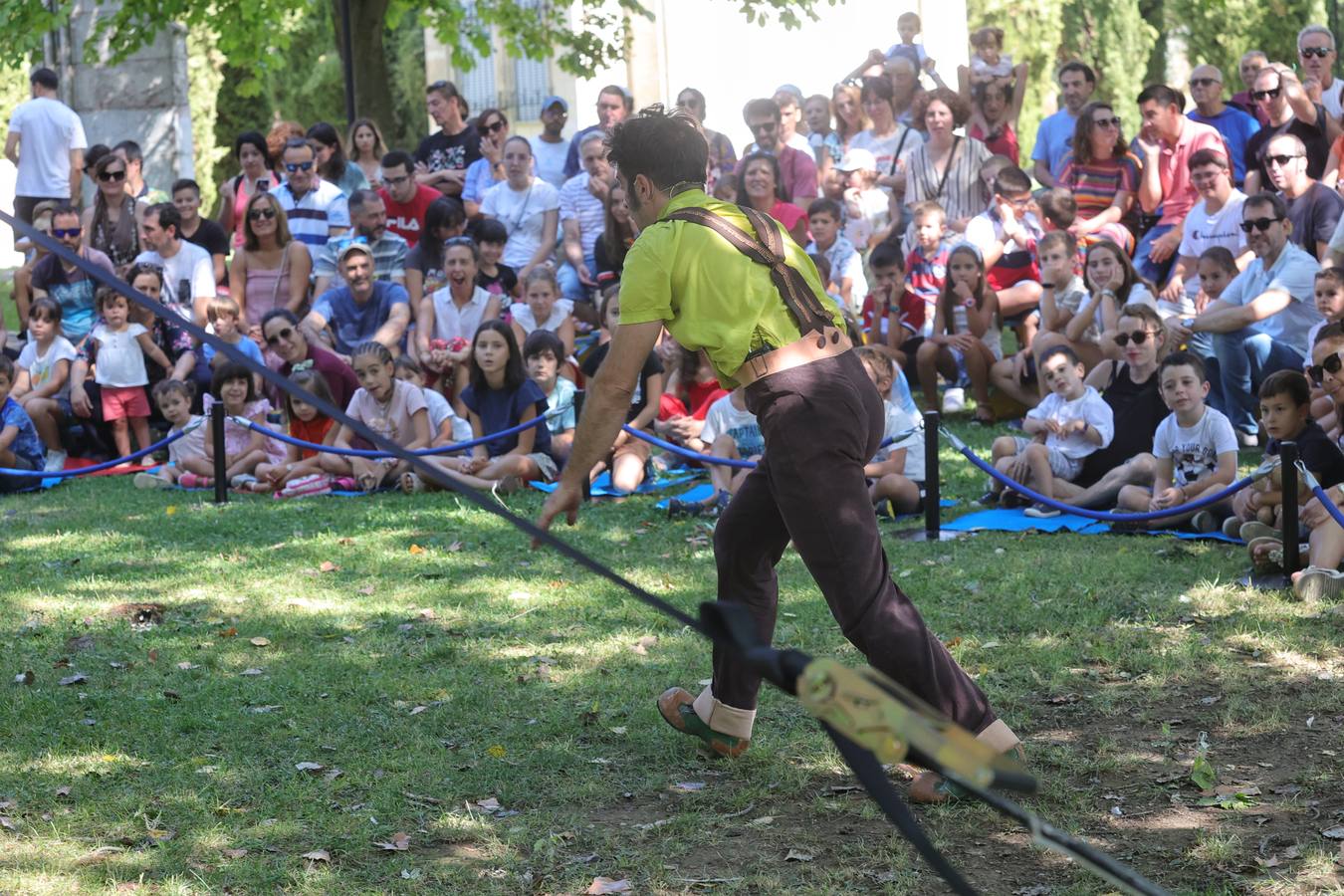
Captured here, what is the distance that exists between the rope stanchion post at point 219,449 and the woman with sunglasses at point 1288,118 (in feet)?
23.8

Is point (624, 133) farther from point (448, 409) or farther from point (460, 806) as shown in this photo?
point (448, 409)

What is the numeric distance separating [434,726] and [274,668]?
1.07 meters

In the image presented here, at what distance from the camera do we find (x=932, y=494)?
27.5ft

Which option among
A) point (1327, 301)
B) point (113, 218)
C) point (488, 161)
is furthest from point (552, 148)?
point (1327, 301)

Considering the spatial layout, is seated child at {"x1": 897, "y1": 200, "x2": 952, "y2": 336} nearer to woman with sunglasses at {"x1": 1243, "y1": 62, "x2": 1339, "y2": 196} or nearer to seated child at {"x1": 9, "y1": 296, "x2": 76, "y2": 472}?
woman with sunglasses at {"x1": 1243, "y1": 62, "x2": 1339, "y2": 196}

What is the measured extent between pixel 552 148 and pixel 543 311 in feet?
11.6

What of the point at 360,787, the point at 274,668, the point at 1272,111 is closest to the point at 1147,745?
the point at 360,787

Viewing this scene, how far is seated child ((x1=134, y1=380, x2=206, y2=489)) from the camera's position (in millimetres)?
11117

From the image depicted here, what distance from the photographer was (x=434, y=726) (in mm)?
5594

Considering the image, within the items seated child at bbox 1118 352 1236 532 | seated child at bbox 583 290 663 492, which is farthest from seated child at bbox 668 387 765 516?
seated child at bbox 1118 352 1236 532

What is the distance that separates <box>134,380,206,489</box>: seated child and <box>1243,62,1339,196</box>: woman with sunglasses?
24.9ft

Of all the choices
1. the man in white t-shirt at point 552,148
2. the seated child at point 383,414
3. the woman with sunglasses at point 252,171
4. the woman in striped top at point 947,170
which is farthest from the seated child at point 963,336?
the woman with sunglasses at point 252,171

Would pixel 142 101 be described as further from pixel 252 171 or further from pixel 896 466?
pixel 896 466

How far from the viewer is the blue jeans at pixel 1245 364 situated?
986 centimetres
